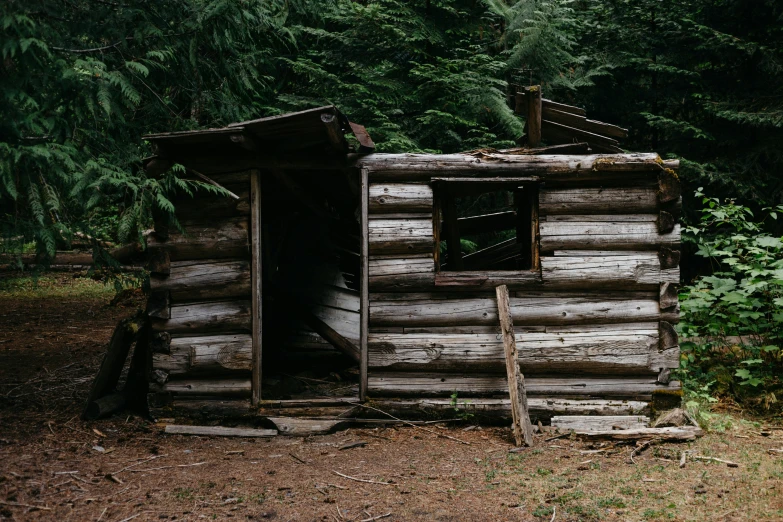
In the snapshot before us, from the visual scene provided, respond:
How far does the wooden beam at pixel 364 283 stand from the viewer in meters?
6.84

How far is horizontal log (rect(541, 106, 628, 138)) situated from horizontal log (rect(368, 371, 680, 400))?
2877 millimetres

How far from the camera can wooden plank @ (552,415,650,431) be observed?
6656mm

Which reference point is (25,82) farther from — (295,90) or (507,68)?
(507,68)

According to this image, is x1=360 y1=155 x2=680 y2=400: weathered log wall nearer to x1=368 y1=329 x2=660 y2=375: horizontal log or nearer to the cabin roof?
x1=368 y1=329 x2=660 y2=375: horizontal log

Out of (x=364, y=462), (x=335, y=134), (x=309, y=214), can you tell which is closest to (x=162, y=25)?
(x=335, y=134)

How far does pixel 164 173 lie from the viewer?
21.5 feet

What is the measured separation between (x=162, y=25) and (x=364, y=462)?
17.9 ft

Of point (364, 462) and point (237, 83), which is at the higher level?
point (237, 83)

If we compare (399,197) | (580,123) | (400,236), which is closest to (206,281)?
(400,236)

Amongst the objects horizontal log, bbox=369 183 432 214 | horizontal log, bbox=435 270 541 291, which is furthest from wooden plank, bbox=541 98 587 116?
horizontal log, bbox=435 270 541 291

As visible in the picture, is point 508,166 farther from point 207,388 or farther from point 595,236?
point 207,388

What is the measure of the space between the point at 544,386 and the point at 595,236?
5.75ft

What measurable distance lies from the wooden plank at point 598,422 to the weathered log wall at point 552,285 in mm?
256

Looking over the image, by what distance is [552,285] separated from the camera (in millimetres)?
6852
